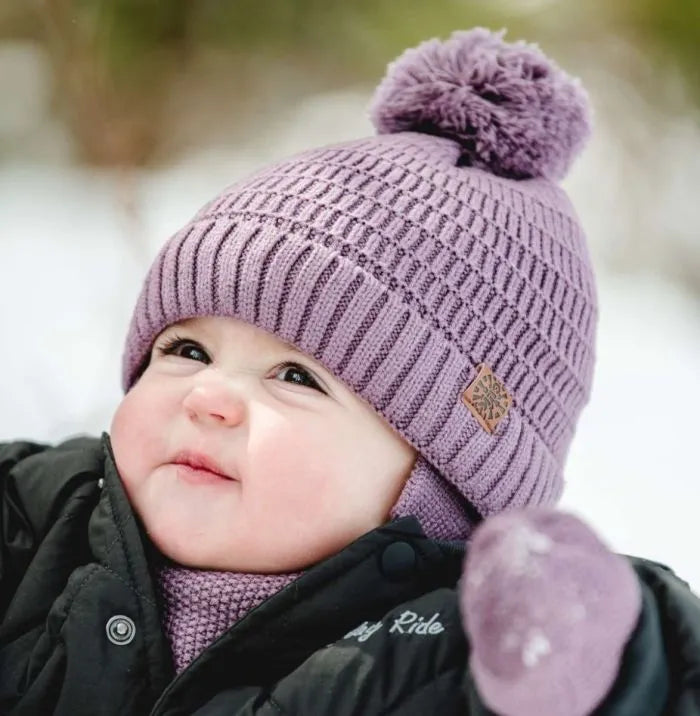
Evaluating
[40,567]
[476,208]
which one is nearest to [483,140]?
[476,208]

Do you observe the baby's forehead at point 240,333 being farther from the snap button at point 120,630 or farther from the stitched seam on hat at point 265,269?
the snap button at point 120,630

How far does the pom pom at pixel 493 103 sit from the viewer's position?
91 centimetres

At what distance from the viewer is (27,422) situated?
1.18 m

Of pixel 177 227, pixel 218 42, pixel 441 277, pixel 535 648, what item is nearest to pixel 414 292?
pixel 441 277

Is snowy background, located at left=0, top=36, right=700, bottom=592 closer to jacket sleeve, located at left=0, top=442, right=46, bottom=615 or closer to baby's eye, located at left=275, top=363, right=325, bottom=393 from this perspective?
jacket sleeve, located at left=0, top=442, right=46, bottom=615

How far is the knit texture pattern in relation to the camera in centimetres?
71

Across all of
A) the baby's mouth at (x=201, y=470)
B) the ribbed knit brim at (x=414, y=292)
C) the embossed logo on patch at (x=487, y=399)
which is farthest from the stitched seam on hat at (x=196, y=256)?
the embossed logo on patch at (x=487, y=399)

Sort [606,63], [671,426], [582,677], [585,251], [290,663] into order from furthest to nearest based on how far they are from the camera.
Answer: [606,63]
[671,426]
[585,251]
[290,663]
[582,677]

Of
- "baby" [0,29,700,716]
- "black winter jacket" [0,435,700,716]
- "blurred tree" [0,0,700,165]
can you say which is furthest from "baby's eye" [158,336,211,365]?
"blurred tree" [0,0,700,165]

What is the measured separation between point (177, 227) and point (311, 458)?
2.06 ft

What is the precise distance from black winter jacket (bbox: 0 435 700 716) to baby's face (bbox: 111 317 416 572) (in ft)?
0.11

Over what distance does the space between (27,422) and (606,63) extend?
897 mm

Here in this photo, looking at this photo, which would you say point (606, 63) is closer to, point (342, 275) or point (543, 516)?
point (342, 275)

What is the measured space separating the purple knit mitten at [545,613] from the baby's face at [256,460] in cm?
23
